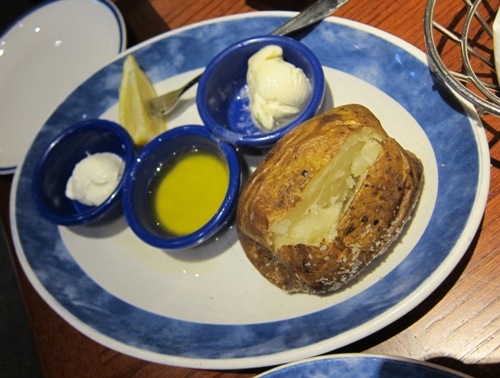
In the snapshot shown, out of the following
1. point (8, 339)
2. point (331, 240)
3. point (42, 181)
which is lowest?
point (8, 339)

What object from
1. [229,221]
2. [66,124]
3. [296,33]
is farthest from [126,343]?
[296,33]

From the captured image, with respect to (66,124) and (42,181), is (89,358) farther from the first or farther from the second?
(66,124)

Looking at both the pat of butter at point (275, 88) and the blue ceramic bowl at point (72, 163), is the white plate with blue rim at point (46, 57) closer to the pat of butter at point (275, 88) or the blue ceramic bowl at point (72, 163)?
the blue ceramic bowl at point (72, 163)

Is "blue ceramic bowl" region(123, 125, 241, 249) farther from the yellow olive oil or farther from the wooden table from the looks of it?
the wooden table

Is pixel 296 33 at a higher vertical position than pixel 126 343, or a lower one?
higher

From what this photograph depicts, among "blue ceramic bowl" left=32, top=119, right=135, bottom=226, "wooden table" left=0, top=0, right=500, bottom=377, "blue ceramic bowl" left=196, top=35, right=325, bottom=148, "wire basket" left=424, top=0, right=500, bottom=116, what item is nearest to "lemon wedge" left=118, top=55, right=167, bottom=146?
"blue ceramic bowl" left=32, top=119, right=135, bottom=226

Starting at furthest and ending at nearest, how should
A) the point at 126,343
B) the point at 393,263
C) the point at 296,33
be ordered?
the point at 296,33 → the point at 126,343 → the point at 393,263

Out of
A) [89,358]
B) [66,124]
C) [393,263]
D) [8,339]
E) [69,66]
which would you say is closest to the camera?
[393,263]
